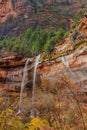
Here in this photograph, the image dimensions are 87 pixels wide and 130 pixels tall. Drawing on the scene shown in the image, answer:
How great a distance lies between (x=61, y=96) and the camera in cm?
3791

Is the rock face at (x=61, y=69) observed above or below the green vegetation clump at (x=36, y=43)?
above

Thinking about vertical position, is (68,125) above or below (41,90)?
above

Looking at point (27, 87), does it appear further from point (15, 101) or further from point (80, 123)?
point (80, 123)

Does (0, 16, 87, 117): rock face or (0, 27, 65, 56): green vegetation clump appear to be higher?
(0, 16, 87, 117): rock face

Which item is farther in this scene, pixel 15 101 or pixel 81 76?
pixel 15 101

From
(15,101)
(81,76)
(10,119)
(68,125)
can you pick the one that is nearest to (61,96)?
(81,76)

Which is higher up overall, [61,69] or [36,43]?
[61,69]

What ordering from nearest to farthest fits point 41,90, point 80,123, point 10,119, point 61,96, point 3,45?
point 10,119 < point 80,123 < point 61,96 < point 41,90 < point 3,45

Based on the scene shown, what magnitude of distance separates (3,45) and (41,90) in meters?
47.2

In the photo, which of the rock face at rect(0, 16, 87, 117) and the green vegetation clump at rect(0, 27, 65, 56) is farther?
the green vegetation clump at rect(0, 27, 65, 56)

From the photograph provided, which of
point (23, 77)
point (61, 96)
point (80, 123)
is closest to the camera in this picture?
point (80, 123)

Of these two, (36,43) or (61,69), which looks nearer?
(61,69)

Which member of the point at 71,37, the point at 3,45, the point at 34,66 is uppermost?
the point at 71,37

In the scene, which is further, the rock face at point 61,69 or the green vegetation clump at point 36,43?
the green vegetation clump at point 36,43
